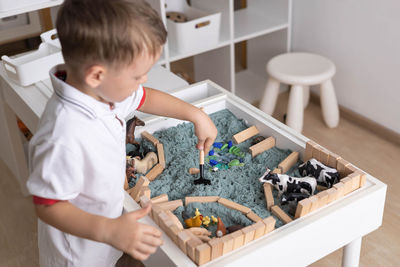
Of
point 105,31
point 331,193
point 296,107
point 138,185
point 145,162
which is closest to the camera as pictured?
point 105,31

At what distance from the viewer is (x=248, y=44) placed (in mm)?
2658

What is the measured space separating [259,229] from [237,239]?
0.05 metres

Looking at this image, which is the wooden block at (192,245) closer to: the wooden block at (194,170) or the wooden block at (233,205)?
the wooden block at (233,205)

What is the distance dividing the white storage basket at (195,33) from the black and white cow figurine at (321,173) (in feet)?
3.82

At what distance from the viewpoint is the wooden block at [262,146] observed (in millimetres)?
1163

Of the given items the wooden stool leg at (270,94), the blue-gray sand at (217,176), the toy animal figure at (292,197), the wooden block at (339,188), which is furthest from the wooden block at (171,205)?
the wooden stool leg at (270,94)

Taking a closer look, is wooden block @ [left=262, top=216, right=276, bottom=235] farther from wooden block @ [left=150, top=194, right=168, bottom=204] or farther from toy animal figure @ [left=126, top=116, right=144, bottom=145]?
toy animal figure @ [left=126, top=116, right=144, bottom=145]

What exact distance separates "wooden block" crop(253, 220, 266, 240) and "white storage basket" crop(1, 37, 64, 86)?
3.07 ft

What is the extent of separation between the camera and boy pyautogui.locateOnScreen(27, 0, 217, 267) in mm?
727

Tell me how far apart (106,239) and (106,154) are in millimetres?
168

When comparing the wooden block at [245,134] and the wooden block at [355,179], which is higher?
the wooden block at [355,179]

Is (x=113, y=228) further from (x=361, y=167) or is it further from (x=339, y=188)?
(x=361, y=167)

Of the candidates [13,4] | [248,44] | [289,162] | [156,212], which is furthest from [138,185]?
[248,44]

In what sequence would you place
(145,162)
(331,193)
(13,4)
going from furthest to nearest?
(13,4) → (145,162) → (331,193)
